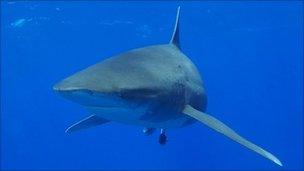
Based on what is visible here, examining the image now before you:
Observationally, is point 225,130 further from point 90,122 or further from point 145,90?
point 90,122

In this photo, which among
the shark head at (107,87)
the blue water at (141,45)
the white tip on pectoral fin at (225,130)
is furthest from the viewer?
the blue water at (141,45)

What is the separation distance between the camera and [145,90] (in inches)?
213

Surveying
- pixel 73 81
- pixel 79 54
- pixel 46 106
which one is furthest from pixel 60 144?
pixel 73 81

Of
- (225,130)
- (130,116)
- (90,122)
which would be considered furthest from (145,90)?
(90,122)

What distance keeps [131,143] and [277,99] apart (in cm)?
1695

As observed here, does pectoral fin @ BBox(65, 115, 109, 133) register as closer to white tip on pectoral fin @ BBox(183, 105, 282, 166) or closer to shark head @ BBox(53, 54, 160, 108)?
white tip on pectoral fin @ BBox(183, 105, 282, 166)

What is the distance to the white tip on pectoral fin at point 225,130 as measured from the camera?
5621mm

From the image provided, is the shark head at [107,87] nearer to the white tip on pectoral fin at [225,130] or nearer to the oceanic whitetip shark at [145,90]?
the oceanic whitetip shark at [145,90]

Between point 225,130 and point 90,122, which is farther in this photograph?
point 90,122

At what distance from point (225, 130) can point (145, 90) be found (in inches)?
42.2

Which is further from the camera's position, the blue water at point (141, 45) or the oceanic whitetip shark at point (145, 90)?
the blue water at point (141, 45)

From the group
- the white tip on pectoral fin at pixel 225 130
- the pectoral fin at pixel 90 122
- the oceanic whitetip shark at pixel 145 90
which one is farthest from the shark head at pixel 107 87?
the pectoral fin at pixel 90 122

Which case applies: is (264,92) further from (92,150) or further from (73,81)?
(73,81)

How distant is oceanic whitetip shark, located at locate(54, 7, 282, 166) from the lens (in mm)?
4754
